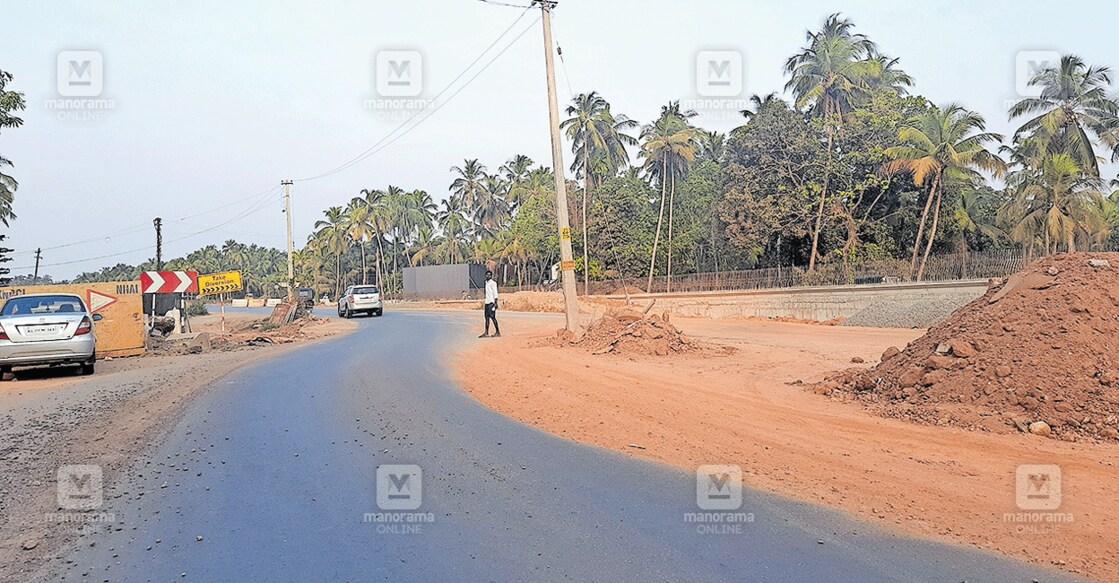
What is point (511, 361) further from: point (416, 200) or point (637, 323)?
point (416, 200)

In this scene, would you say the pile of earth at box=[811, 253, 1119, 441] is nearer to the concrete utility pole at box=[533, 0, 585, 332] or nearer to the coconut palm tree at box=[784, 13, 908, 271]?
the concrete utility pole at box=[533, 0, 585, 332]

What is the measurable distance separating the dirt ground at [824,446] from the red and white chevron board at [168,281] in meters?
11.8

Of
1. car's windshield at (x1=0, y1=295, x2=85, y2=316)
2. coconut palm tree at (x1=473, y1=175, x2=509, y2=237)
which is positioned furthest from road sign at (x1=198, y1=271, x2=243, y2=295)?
coconut palm tree at (x1=473, y1=175, x2=509, y2=237)

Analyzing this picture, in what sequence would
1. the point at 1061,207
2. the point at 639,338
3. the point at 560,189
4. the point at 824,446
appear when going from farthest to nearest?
1. the point at 1061,207
2. the point at 560,189
3. the point at 639,338
4. the point at 824,446

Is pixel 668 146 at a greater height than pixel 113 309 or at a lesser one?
greater

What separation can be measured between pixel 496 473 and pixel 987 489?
3690mm

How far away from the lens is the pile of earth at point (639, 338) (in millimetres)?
14758

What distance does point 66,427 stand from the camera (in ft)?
27.1

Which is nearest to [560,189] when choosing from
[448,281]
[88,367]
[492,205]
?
[88,367]

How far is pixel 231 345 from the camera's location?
19.8 metres

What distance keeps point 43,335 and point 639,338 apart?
1066 cm

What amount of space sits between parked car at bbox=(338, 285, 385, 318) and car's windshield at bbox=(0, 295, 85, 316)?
2452cm

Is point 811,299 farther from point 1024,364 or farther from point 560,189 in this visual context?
point 1024,364

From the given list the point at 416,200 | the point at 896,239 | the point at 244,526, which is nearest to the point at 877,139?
the point at 896,239
